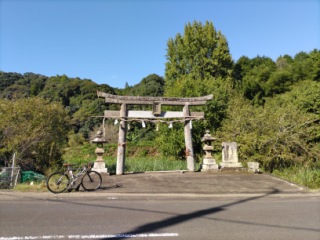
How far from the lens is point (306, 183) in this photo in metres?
10.7

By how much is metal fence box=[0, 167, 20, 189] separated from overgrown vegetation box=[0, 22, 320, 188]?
11.8ft

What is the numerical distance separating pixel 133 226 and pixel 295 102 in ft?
62.6

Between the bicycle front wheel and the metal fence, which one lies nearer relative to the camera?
the bicycle front wheel

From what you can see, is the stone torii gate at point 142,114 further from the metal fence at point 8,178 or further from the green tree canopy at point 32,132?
the metal fence at point 8,178

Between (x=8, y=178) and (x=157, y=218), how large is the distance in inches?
271

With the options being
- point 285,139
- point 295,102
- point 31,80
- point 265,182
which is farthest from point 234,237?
point 31,80

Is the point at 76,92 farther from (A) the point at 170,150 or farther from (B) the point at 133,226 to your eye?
(B) the point at 133,226

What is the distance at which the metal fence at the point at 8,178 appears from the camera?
9748mm

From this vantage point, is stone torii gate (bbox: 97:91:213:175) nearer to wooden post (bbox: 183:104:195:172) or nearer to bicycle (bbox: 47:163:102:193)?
wooden post (bbox: 183:104:195:172)

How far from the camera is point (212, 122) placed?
21172mm

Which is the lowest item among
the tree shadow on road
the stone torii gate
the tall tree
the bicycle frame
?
the tree shadow on road

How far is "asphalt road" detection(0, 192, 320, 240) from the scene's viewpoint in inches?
182

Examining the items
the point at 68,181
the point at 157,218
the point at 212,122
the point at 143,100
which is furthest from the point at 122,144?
the point at 212,122

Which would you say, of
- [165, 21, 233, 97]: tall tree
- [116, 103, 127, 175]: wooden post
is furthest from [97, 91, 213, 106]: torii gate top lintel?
[165, 21, 233, 97]: tall tree
